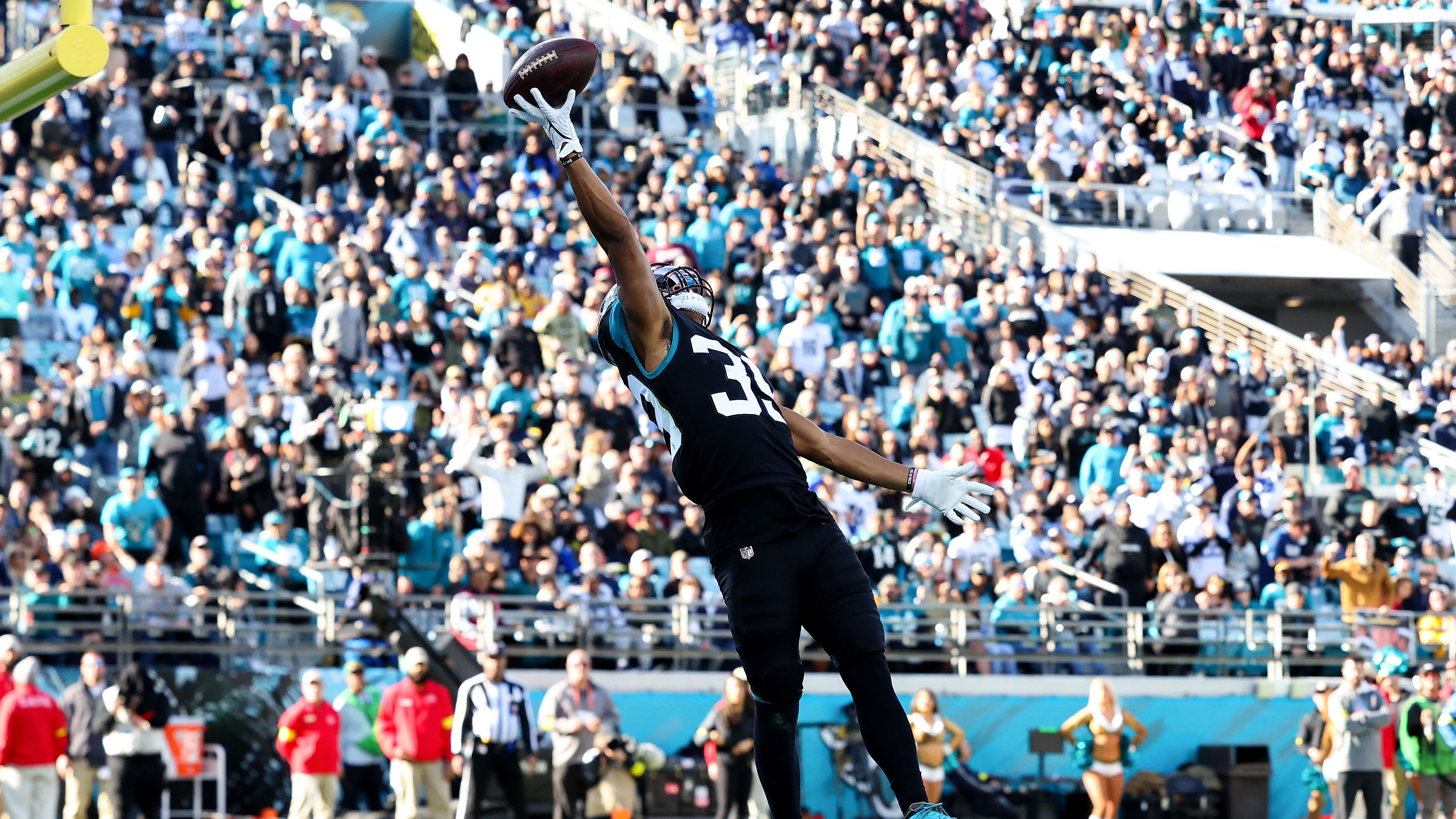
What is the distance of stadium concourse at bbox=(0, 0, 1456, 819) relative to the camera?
14125 mm

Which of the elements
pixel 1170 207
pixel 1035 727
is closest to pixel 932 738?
pixel 1035 727

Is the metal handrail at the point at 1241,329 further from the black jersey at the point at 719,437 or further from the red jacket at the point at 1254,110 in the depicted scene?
the black jersey at the point at 719,437

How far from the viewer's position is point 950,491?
6941 millimetres

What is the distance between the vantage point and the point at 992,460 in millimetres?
16984

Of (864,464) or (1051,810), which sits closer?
(864,464)

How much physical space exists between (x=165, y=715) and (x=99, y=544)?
1.33m

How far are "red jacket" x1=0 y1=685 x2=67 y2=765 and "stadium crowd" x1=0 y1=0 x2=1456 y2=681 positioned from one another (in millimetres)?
684

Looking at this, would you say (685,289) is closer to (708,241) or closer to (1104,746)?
(1104,746)

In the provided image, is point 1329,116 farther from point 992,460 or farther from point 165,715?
point 165,715

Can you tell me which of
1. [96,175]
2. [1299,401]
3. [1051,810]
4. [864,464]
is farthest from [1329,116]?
[864,464]

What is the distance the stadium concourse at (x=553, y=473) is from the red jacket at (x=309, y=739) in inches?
1.5

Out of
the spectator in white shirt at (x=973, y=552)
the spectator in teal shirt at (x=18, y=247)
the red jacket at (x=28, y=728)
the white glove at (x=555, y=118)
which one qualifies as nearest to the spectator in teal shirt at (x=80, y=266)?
the spectator in teal shirt at (x=18, y=247)

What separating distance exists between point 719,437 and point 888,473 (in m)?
0.73

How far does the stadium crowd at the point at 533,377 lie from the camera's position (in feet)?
48.3
